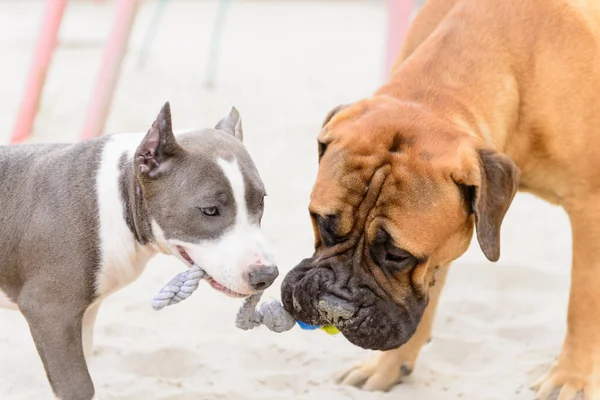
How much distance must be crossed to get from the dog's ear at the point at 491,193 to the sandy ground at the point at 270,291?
1.04m

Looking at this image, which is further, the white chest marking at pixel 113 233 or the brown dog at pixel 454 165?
the white chest marking at pixel 113 233

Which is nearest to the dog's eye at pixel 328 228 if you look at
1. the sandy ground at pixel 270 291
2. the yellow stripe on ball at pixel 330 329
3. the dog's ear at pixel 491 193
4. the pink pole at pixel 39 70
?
the yellow stripe on ball at pixel 330 329

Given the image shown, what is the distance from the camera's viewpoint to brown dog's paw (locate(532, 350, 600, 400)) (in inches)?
140

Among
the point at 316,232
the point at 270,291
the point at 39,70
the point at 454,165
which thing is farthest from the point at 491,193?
the point at 39,70

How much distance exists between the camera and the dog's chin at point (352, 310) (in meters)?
A: 2.90

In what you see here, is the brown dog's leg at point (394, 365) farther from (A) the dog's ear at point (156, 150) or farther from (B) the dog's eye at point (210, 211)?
(A) the dog's ear at point (156, 150)

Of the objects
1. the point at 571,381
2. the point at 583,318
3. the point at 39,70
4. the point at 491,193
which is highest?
the point at 491,193

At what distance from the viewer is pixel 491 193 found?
2918mm

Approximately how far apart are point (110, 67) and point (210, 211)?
261 centimetres

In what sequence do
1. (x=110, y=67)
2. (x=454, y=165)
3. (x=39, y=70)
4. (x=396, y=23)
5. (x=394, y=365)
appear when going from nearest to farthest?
Answer: 1. (x=454, y=165)
2. (x=394, y=365)
3. (x=110, y=67)
4. (x=396, y=23)
5. (x=39, y=70)

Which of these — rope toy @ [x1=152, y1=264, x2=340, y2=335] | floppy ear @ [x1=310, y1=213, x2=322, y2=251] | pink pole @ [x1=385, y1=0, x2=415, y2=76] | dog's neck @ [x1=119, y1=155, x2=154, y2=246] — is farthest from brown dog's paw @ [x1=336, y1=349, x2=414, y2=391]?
pink pole @ [x1=385, y1=0, x2=415, y2=76]

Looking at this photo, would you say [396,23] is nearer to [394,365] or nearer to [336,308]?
[394,365]

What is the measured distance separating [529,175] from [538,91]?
319 mm

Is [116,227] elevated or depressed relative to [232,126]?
depressed
